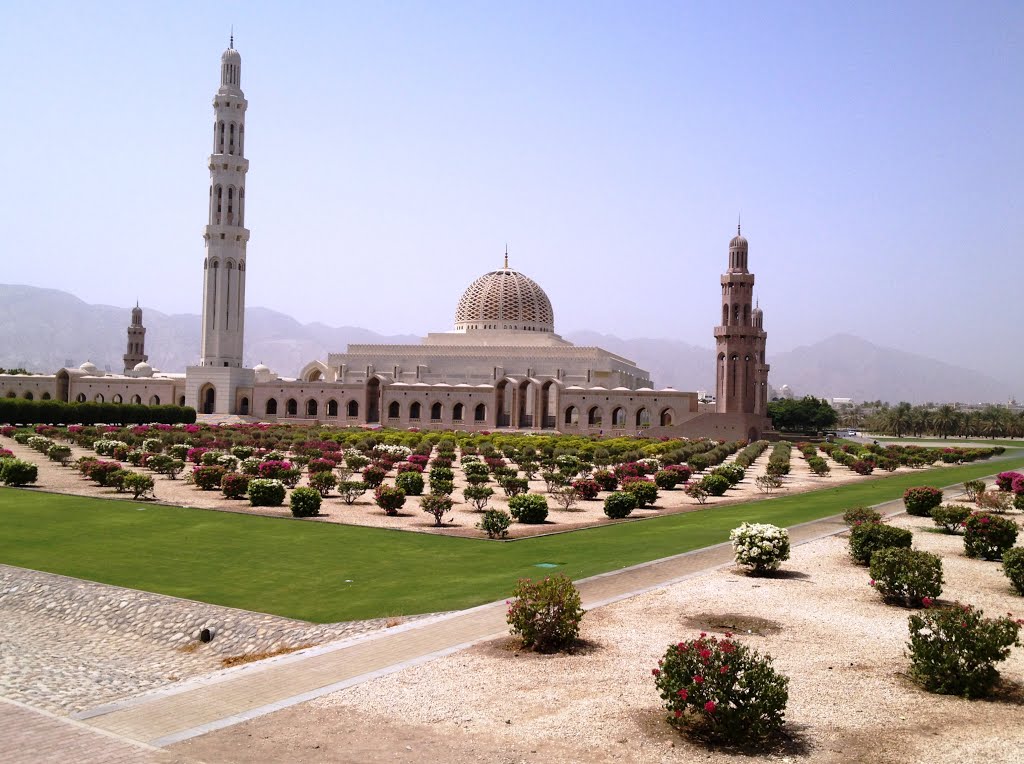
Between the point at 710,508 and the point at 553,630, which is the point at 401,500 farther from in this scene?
the point at 553,630

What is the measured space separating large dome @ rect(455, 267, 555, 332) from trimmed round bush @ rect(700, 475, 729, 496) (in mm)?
49503

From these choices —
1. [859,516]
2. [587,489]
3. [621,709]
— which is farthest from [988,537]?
[587,489]

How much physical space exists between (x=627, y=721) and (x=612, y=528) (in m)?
11.1

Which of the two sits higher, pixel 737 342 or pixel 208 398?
pixel 737 342

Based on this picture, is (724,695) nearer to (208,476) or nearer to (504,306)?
(208,476)

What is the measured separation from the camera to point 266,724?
6.39m

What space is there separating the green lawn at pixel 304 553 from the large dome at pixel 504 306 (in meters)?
53.7

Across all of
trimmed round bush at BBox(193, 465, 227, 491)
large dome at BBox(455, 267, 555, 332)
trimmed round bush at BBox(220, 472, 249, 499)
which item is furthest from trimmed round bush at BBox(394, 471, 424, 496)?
large dome at BBox(455, 267, 555, 332)

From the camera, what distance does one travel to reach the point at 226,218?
208 ft

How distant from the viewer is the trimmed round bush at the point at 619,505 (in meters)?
19.0

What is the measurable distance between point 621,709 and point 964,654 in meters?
2.81

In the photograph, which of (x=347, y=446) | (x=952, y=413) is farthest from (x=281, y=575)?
(x=952, y=413)

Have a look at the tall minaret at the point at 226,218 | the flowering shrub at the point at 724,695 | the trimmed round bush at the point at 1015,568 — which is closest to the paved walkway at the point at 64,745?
the flowering shrub at the point at 724,695

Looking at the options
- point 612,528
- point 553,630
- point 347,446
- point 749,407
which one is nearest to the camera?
point 553,630
